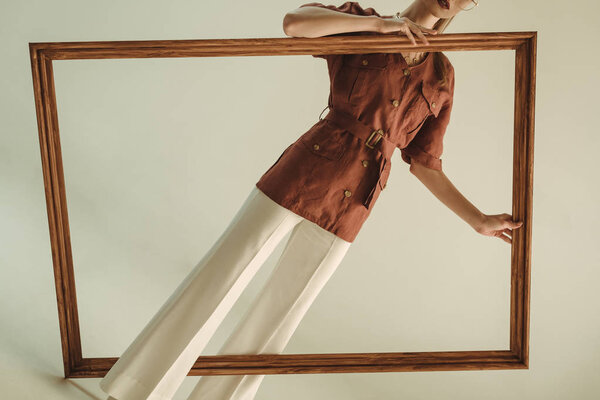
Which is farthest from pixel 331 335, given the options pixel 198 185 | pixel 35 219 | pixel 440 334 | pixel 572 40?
pixel 572 40

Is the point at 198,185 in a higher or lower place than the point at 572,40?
lower

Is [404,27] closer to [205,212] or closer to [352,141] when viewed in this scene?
[352,141]

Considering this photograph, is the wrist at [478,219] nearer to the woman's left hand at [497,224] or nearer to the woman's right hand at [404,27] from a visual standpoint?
the woman's left hand at [497,224]

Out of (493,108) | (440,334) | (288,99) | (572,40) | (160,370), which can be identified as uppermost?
(572,40)

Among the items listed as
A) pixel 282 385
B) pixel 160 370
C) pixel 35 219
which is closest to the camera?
pixel 160 370

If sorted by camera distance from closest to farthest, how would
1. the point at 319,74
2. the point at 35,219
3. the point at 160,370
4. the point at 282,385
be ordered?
the point at 160,370, the point at 319,74, the point at 35,219, the point at 282,385

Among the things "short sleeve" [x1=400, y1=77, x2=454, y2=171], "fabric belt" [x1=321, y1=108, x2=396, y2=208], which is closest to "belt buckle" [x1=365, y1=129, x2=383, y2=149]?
"fabric belt" [x1=321, y1=108, x2=396, y2=208]

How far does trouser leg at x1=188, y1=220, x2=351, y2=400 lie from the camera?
98cm

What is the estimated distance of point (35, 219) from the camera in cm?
133

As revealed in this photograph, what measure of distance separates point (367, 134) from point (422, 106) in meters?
0.11

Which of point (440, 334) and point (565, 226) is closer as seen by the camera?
point (440, 334)

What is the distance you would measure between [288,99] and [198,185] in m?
0.26

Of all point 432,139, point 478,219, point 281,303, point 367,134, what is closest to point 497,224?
point 478,219

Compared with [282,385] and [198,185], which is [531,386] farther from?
[198,185]
